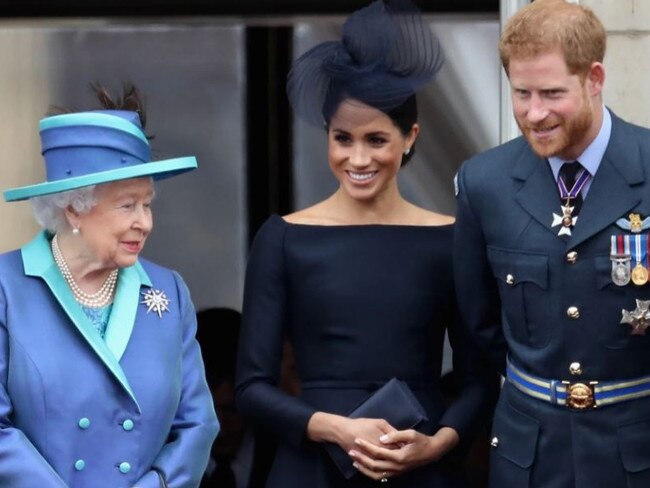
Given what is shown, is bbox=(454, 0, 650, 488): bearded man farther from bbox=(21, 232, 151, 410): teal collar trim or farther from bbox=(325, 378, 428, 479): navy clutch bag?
bbox=(21, 232, 151, 410): teal collar trim

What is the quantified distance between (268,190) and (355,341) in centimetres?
163

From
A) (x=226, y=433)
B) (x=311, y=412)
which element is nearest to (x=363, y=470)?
(x=311, y=412)

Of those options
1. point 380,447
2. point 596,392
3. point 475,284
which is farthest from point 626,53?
point 380,447

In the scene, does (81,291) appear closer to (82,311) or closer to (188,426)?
(82,311)

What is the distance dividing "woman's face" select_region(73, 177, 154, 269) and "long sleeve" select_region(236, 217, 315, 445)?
0.67 meters

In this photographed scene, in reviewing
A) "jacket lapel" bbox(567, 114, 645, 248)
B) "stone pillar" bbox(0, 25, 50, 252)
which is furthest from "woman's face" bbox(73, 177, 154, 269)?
"stone pillar" bbox(0, 25, 50, 252)

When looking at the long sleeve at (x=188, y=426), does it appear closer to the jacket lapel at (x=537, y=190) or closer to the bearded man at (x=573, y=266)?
the bearded man at (x=573, y=266)

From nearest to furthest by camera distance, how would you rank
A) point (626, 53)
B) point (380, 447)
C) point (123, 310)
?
point (123, 310) → point (380, 447) → point (626, 53)

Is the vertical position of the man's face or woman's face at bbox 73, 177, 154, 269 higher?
the man's face

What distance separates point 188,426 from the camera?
4.77 metres

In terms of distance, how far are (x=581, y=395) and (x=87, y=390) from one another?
114 centimetres

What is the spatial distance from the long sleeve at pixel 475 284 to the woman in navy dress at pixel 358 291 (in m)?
0.19

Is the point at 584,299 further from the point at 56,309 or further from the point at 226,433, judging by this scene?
the point at 226,433

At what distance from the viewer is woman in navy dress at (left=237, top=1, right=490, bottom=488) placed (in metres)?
5.21
